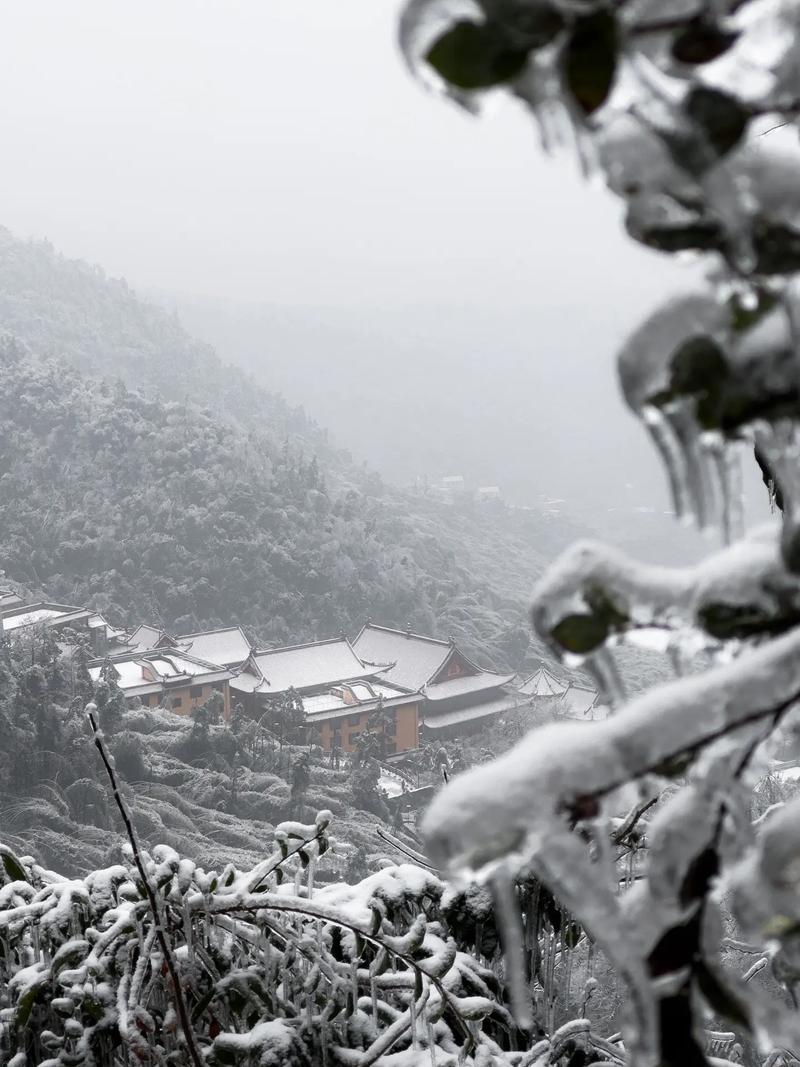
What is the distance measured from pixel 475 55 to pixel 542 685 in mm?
13665

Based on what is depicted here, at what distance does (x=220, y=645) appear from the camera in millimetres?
13609

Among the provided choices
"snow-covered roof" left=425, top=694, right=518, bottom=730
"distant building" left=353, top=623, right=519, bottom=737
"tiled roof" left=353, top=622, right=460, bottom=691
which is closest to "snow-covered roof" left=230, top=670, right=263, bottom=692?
"distant building" left=353, top=623, right=519, bottom=737

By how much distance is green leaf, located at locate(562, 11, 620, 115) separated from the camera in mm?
153

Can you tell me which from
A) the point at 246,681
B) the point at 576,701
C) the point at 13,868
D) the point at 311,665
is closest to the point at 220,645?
the point at 246,681

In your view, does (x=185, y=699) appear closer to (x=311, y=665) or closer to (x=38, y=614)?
(x=311, y=665)

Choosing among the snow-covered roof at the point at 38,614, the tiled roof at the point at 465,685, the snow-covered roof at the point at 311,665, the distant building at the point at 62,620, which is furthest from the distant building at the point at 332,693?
the snow-covered roof at the point at 38,614

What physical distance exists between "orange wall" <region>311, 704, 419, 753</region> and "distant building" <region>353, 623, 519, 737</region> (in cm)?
31

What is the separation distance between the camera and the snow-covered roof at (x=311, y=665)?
12.5 m

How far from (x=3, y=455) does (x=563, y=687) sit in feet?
33.6

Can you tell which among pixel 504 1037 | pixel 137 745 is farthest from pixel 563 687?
pixel 504 1037

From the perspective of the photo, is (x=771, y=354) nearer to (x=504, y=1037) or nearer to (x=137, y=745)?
(x=504, y=1037)

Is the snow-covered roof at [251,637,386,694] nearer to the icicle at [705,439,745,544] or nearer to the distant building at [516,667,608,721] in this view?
the distant building at [516,667,608,721]

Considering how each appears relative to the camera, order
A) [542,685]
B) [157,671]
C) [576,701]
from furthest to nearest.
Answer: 1. [542,685]
2. [576,701]
3. [157,671]

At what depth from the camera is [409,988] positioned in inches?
28.8
